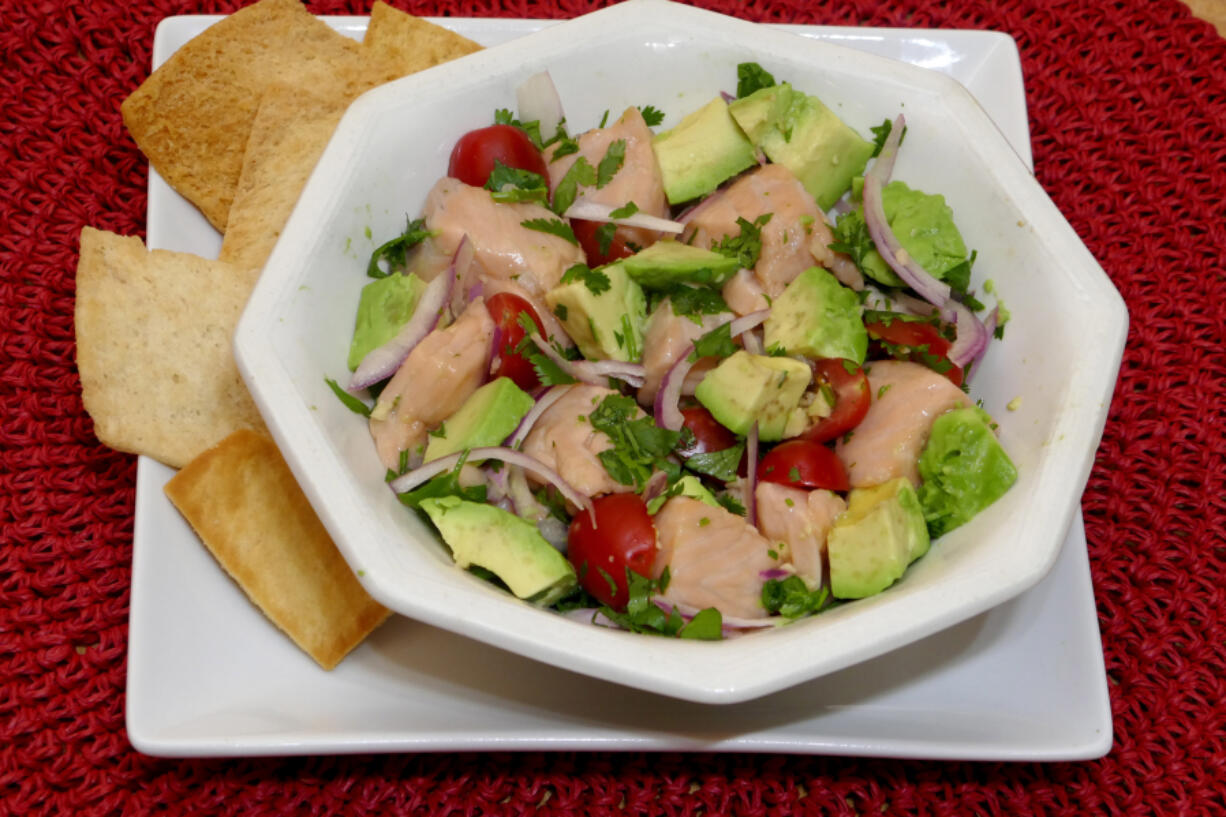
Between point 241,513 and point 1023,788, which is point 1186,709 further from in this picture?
point 241,513

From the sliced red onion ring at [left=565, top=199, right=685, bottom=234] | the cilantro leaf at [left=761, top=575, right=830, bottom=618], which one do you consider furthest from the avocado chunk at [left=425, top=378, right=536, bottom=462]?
the cilantro leaf at [left=761, top=575, right=830, bottom=618]

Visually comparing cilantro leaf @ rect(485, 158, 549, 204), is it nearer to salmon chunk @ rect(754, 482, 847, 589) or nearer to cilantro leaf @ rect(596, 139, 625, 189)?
cilantro leaf @ rect(596, 139, 625, 189)

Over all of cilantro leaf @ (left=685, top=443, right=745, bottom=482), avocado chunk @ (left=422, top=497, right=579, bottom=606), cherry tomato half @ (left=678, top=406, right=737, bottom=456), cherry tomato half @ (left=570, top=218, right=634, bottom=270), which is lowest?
avocado chunk @ (left=422, top=497, right=579, bottom=606)

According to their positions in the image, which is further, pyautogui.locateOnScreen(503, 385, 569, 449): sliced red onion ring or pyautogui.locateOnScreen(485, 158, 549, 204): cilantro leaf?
pyautogui.locateOnScreen(485, 158, 549, 204): cilantro leaf

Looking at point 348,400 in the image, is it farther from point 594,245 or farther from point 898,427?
point 898,427

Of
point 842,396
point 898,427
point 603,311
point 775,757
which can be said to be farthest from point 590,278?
point 775,757
